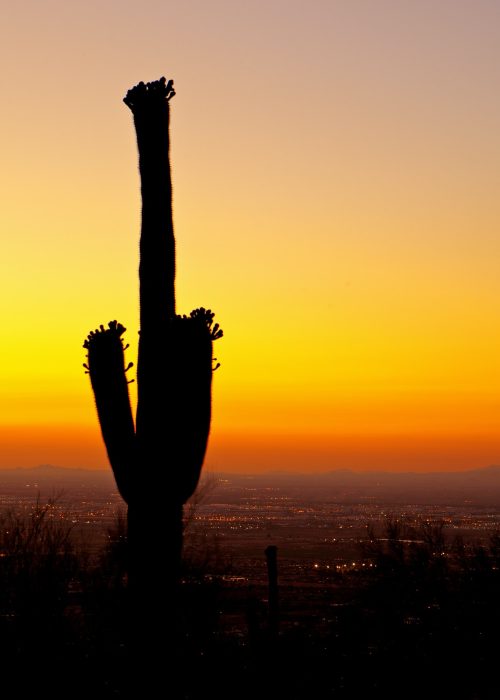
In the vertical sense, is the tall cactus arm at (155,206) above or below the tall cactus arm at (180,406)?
above

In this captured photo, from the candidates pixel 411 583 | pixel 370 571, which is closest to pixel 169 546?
pixel 411 583

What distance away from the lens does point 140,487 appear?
500 inches

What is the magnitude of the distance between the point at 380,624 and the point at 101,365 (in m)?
10.2

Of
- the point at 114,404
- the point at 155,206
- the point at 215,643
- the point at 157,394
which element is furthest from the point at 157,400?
the point at 215,643

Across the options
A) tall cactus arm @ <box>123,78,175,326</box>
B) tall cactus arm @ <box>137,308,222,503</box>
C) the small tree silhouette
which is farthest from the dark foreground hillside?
tall cactus arm @ <box>123,78,175,326</box>

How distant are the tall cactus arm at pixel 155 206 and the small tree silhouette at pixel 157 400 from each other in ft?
0.04

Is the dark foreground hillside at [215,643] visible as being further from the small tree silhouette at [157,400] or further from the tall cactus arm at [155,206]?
the tall cactus arm at [155,206]

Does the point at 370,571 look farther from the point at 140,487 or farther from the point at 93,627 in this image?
the point at 140,487

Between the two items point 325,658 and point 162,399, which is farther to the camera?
point 325,658

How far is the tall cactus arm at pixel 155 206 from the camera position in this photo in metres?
13.0

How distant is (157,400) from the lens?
1272cm

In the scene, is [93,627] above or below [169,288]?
below

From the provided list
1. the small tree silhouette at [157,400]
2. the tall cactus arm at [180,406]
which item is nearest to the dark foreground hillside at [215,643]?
the small tree silhouette at [157,400]

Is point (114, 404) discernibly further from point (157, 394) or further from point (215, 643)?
point (215, 643)
